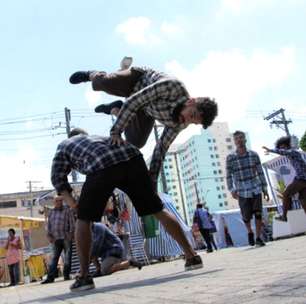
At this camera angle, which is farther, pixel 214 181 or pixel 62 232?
pixel 214 181

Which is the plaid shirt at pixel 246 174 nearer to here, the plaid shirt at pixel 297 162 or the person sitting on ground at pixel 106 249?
the plaid shirt at pixel 297 162

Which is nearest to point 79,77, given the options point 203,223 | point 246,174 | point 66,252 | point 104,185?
point 104,185

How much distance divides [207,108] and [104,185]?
1074mm

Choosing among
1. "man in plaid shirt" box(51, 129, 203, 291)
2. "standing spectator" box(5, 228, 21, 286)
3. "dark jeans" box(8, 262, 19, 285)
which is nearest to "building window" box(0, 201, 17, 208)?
"dark jeans" box(8, 262, 19, 285)

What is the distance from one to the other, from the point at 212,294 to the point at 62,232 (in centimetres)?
795

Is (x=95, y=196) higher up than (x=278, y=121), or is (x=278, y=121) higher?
(x=278, y=121)

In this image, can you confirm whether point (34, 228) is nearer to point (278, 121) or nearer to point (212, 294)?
point (212, 294)

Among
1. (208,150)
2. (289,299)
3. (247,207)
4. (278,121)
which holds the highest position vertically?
(208,150)

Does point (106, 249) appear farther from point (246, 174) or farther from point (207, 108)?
point (207, 108)

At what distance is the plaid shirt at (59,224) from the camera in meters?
10.1

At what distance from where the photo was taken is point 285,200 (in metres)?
8.91

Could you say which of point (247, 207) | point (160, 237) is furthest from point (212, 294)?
point (160, 237)

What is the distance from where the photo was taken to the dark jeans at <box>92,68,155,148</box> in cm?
437

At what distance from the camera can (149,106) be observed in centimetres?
426
